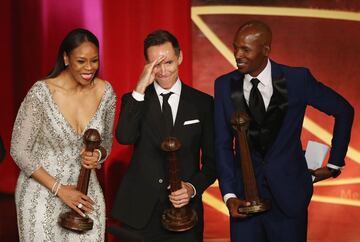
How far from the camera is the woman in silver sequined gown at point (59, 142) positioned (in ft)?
10.3

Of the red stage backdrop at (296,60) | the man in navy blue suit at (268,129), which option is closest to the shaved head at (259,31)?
the man in navy blue suit at (268,129)

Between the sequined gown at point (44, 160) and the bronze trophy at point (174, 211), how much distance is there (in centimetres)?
42

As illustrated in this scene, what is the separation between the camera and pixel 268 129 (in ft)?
9.78

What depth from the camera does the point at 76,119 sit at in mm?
3266

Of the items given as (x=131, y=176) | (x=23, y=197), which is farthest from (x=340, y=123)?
(x=23, y=197)

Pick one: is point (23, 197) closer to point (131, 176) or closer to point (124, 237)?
point (131, 176)

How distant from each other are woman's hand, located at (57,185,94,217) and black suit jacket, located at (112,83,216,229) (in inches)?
6.5

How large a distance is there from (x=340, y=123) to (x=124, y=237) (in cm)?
109

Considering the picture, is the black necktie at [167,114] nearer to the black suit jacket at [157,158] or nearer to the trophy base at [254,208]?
the black suit jacket at [157,158]

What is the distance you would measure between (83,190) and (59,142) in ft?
0.92

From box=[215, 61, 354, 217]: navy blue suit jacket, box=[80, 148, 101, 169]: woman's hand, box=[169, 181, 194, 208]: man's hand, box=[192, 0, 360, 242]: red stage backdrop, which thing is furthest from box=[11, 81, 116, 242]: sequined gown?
box=[192, 0, 360, 242]: red stage backdrop

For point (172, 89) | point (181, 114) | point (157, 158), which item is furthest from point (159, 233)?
point (172, 89)

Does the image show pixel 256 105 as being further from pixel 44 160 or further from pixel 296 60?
pixel 296 60

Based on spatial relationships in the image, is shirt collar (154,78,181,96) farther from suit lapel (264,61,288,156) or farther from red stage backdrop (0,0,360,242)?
red stage backdrop (0,0,360,242)
